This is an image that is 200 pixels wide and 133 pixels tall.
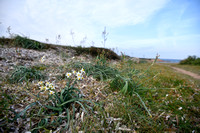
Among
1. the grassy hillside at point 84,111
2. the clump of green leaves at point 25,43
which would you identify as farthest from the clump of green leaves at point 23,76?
the clump of green leaves at point 25,43

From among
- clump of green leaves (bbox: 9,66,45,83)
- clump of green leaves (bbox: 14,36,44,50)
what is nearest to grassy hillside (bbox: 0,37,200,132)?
clump of green leaves (bbox: 9,66,45,83)

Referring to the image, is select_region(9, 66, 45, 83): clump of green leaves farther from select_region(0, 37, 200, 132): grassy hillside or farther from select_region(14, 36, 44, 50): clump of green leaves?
select_region(14, 36, 44, 50): clump of green leaves

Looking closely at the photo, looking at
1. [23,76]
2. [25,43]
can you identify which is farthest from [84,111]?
[25,43]

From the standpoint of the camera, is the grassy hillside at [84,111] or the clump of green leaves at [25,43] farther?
the clump of green leaves at [25,43]

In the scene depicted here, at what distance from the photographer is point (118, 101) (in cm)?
166

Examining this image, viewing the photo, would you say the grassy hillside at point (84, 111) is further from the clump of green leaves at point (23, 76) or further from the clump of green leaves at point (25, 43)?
the clump of green leaves at point (25, 43)

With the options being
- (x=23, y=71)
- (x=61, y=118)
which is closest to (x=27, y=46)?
(x=23, y=71)

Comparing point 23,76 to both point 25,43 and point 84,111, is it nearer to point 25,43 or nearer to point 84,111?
point 84,111

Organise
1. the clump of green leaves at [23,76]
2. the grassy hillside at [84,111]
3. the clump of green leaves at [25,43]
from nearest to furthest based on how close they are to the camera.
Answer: the grassy hillside at [84,111], the clump of green leaves at [23,76], the clump of green leaves at [25,43]

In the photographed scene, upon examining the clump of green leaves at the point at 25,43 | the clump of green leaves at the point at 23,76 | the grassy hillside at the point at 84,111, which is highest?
the clump of green leaves at the point at 25,43

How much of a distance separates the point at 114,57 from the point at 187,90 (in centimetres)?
534

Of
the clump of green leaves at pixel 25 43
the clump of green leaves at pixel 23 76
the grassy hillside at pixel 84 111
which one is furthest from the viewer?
the clump of green leaves at pixel 25 43

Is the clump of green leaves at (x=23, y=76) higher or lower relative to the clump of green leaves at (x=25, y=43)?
lower

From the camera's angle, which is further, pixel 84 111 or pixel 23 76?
pixel 23 76
